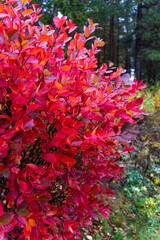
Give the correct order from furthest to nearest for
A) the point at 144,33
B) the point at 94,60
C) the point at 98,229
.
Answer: the point at 144,33 → the point at 98,229 → the point at 94,60

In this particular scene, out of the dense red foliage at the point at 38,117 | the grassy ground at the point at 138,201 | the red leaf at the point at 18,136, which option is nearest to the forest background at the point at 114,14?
the grassy ground at the point at 138,201

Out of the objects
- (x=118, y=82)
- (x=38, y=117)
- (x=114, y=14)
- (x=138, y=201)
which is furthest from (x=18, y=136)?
(x=114, y=14)

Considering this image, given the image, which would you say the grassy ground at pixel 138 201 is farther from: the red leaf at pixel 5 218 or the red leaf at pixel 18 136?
the red leaf at pixel 18 136

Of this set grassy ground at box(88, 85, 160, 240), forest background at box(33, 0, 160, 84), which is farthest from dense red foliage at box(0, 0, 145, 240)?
forest background at box(33, 0, 160, 84)

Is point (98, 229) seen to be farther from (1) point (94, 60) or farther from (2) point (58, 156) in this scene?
(1) point (94, 60)

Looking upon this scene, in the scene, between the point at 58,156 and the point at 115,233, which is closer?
the point at 58,156

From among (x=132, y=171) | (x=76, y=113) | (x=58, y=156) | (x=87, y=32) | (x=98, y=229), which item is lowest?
(x=132, y=171)

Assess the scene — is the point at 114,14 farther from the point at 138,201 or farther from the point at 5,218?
the point at 5,218

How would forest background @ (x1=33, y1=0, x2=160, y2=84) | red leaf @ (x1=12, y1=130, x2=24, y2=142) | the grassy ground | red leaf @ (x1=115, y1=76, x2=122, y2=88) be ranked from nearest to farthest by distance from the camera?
red leaf @ (x1=12, y1=130, x2=24, y2=142) → red leaf @ (x1=115, y1=76, x2=122, y2=88) → the grassy ground → forest background @ (x1=33, y1=0, x2=160, y2=84)

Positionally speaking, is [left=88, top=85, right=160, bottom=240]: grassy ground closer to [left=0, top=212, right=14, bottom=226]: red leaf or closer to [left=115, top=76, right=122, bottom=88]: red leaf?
[left=0, top=212, right=14, bottom=226]: red leaf

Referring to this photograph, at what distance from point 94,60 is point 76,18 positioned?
23.6 ft

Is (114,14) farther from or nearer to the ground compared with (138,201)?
farther from the ground

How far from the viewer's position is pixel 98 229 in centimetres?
256

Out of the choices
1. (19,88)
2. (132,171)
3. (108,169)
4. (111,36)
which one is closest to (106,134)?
(108,169)
